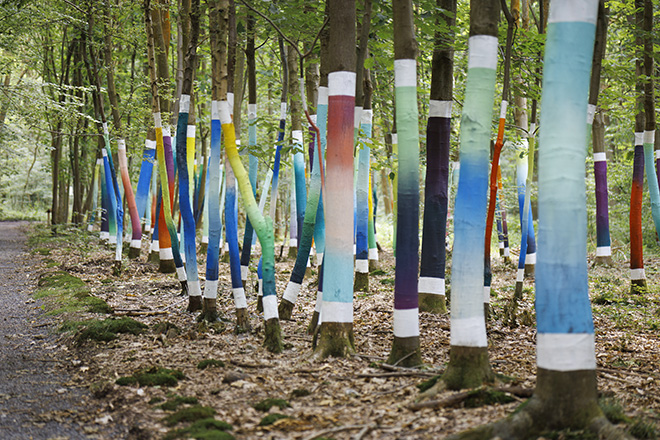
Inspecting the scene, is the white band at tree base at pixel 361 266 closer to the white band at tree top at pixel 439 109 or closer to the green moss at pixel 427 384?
the white band at tree top at pixel 439 109

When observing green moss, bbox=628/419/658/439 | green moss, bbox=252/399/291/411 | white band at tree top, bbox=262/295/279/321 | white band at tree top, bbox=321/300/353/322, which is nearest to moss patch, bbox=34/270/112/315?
white band at tree top, bbox=262/295/279/321

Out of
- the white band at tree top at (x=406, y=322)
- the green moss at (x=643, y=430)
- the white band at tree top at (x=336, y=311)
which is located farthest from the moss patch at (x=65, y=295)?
the green moss at (x=643, y=430)

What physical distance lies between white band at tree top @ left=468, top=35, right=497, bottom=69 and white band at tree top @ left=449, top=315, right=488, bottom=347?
185 cm

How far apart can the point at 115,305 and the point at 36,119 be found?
7402 millimetres

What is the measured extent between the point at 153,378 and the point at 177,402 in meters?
0.63

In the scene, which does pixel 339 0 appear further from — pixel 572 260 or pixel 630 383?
pixel 630 383

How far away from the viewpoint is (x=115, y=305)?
8469 mm

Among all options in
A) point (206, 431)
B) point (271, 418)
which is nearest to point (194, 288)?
point (271, 418)

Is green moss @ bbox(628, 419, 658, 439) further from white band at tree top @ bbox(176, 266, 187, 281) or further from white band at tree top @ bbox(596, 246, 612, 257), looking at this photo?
white band at tree top @ bbox(596, 246, 612, 257)

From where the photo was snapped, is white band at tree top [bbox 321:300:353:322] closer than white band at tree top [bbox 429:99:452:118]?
Yes

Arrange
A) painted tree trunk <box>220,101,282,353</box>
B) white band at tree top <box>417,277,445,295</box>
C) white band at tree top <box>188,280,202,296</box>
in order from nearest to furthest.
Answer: painted tree trunk <box>220,101,282,353</box>
white band at tree top <box>417,277,445,295</box>
white band at tree top <box>188,280,202,296</box>

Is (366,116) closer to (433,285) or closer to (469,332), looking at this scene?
(433,285)

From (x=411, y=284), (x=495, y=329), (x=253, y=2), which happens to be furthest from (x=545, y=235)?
(x=253, y=2)

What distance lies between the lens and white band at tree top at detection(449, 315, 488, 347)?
4.07m
